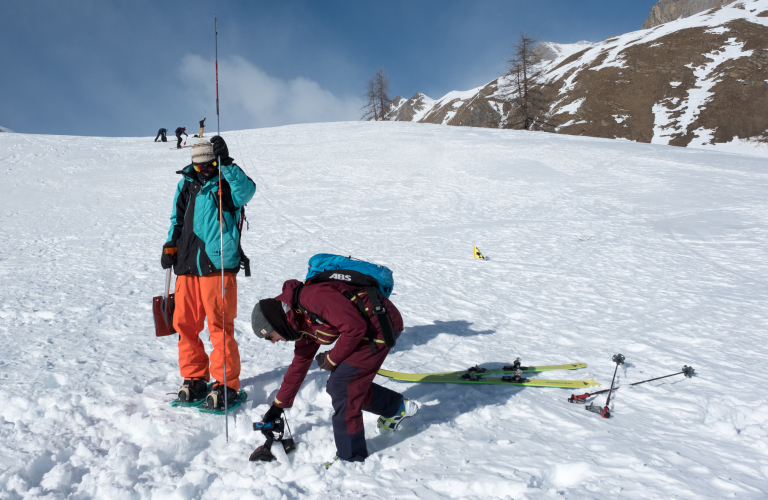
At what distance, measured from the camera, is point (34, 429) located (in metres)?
3.12

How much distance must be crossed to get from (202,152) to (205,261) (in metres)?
0.93

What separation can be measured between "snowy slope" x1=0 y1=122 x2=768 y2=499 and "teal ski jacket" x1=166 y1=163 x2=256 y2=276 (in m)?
1.29

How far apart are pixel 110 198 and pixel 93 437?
45.5 ft

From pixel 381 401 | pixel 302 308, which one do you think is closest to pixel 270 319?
pixel 302 308

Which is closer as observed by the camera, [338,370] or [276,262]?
[338,370]

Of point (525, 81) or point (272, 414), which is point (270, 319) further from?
point (525, 81)

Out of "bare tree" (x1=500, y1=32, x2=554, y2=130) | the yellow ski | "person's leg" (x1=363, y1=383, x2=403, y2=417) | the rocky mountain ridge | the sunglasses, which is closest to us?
"person's leg" (x1=363, y1=383, x2=403, y2=417)

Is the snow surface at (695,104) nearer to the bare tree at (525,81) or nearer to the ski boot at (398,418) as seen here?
the bare tree at (525,81)

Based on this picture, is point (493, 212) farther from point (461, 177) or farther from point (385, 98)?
point (385, 98)

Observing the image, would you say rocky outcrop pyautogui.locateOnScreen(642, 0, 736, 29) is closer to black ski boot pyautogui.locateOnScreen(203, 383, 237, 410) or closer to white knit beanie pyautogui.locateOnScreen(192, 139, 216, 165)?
white knit beanie pyautogui.locateOnScreen(192, 139, 216, 165)

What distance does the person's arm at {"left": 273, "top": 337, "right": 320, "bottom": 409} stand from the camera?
11.0 ft

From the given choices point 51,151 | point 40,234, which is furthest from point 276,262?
point 51,151

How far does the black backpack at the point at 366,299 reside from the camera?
3.04 meters

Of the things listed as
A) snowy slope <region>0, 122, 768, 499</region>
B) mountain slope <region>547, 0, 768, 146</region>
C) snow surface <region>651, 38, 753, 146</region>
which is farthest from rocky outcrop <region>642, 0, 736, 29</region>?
snowy slope <region>0, 122, 768, 499</region>
